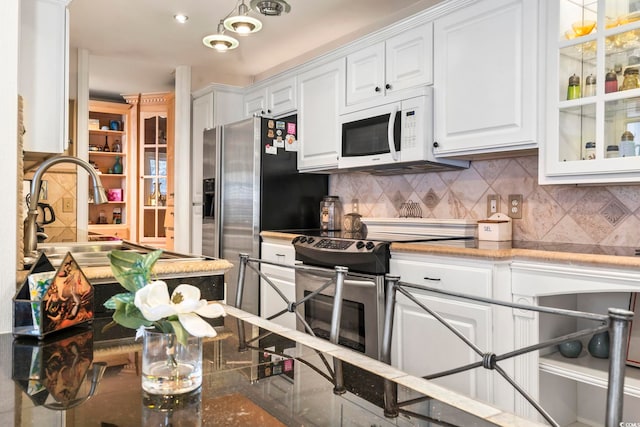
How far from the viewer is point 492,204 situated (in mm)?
2814

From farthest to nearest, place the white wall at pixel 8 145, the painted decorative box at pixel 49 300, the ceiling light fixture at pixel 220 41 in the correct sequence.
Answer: the ceiling light fixture at pixel 220 41 → the white wall at pixel 8 145 → the painted decorative box at pixel 49 300

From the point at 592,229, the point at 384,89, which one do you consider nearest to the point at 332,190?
the point at 384,89

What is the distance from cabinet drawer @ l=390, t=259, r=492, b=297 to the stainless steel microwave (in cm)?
68

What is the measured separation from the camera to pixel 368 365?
2.95ft

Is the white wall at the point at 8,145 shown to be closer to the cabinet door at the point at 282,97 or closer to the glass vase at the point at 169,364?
the glass vase at the point at 169,364

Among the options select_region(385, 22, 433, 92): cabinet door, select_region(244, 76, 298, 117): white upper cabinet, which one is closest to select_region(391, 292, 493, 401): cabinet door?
select_region(385, 22, 433, 92): cabinet door

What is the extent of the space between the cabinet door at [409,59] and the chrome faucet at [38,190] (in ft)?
6.31

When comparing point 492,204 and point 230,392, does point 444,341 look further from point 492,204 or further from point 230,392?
point 230,392

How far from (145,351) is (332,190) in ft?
11.1

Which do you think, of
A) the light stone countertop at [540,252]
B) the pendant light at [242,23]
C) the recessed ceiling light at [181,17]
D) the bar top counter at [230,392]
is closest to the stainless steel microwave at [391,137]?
the light stone countertop at [540,252]

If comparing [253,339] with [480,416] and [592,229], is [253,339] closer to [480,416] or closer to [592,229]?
[480,416]

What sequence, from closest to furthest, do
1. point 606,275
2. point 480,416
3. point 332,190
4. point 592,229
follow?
point 480,416
point 606,275
point 592,229
point 332,190

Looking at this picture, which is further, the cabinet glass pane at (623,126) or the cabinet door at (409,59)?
the cabinet door at (409,59)

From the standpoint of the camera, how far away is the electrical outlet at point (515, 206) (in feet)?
8.79
